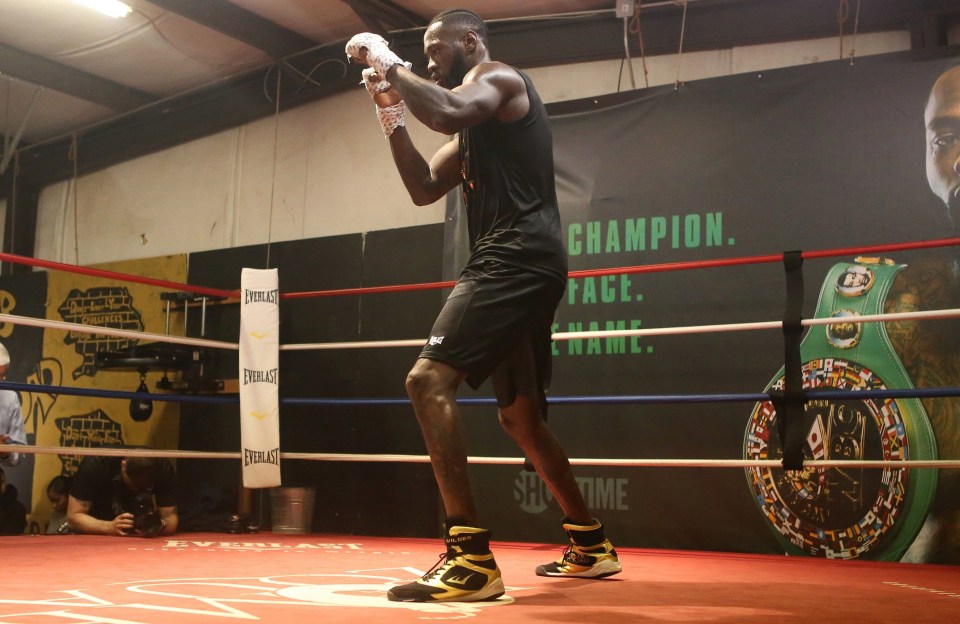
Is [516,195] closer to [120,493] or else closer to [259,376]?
[259,376]

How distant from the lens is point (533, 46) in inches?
185

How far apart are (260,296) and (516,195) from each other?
2014 mm

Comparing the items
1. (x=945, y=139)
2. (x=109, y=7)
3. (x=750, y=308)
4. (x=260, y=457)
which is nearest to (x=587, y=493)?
(x=750, y=308)

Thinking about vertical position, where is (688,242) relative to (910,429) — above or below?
above

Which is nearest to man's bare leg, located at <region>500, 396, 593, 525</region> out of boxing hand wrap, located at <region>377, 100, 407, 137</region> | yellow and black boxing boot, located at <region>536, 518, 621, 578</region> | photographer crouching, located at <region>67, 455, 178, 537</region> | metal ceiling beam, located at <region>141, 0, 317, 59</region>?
yellow and black boxing boot, located at <region>536, 518, 621, 578</region>

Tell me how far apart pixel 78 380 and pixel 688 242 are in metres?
4.23

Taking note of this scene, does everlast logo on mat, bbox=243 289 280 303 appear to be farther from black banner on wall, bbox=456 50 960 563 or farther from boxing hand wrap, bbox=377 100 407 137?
boxing hand wrap, bbox=377 100 407 137

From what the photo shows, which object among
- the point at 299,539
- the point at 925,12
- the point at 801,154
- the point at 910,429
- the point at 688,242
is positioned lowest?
the point at 299,539

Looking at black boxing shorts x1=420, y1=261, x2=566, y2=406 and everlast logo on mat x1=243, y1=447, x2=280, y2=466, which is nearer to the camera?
black boxing shorts x1=420, y1=261, x2=566, y2=406

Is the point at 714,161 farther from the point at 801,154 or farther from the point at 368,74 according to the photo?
the point at 368,74

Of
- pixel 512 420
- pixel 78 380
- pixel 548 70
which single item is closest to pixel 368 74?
pixel 512 420

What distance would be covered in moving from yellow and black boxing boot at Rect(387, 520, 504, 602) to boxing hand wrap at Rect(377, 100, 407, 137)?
0.98 metres

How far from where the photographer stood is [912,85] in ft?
11.6

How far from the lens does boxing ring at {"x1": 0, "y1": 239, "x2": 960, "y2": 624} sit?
5.59 feet
